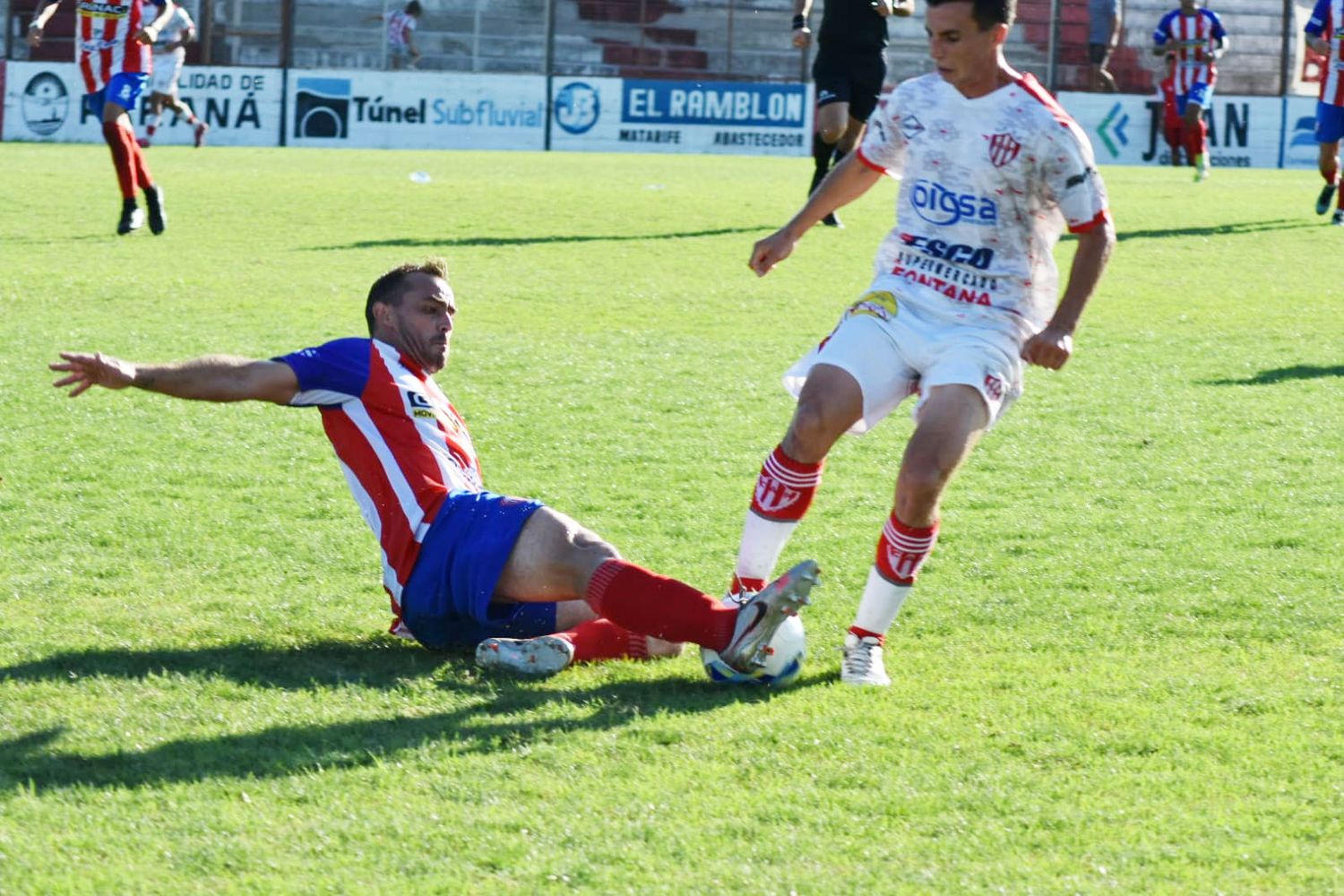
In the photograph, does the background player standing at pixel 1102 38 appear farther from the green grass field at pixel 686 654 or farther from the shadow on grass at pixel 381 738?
the shadow on grass at pixel 381 738

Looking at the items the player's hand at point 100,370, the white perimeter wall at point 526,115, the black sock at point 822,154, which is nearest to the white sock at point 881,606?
the player's hand at point 100,370

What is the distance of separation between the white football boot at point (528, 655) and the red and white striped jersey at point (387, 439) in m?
0.30

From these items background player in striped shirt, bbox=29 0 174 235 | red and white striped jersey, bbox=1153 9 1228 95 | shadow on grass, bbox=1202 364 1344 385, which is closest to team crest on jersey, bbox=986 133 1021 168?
shadow on grass, bbox=1202 364 1344 385

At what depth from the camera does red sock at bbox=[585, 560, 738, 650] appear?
4098mm

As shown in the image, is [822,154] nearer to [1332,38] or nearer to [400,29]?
[1332,38]

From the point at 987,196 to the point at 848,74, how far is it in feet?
28.7

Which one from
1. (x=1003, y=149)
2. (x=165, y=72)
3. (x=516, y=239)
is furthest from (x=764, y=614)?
(x=165, y=72)

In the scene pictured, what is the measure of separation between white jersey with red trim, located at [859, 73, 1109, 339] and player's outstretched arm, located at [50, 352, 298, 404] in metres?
1.54

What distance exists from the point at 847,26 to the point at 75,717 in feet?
33.5

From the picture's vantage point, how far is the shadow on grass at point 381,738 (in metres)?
3.50

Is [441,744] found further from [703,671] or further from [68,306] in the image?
[68,306]

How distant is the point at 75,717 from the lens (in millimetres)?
3830

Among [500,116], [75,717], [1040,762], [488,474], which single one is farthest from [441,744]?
[500,116]

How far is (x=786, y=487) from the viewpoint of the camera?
4520mm
